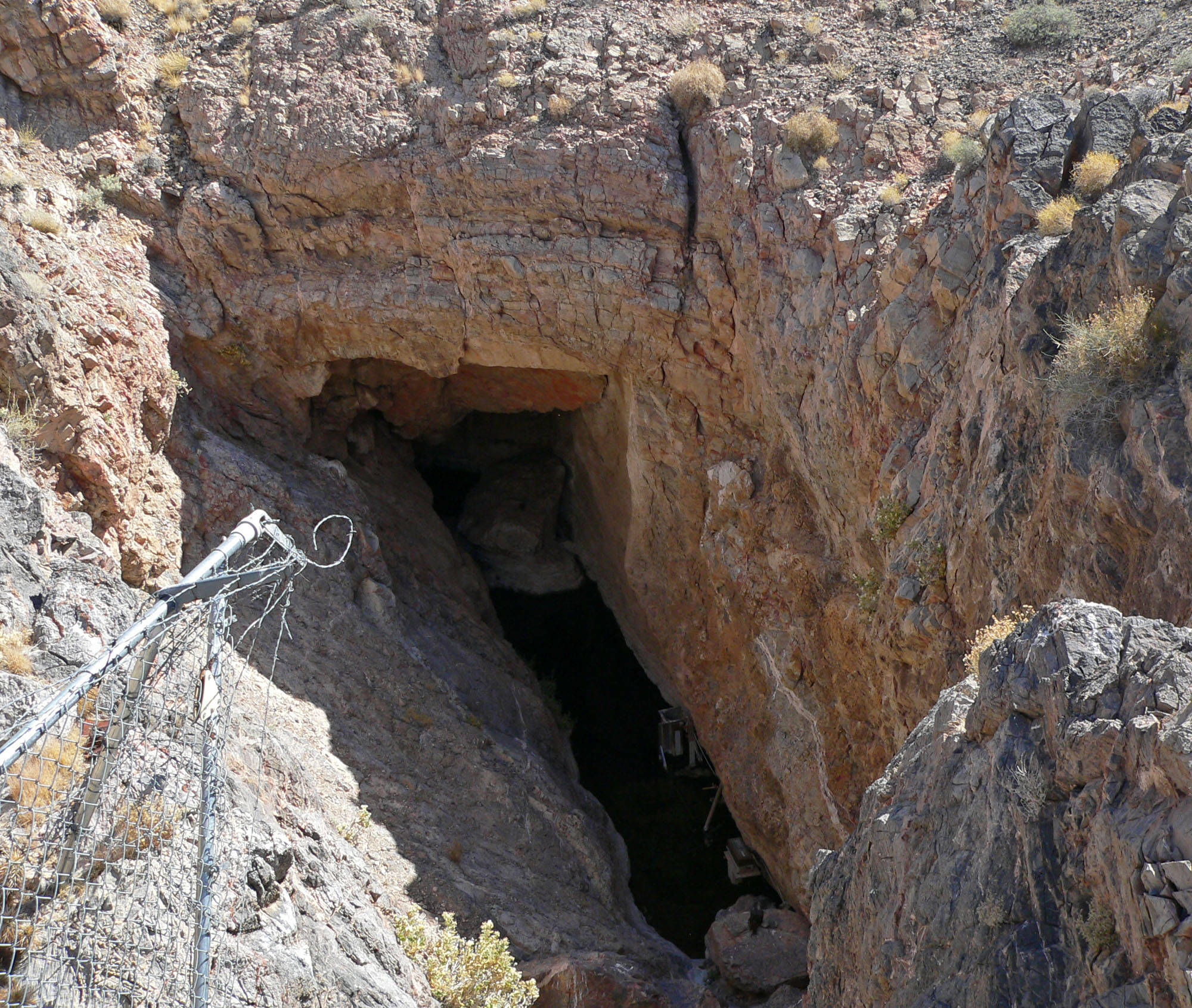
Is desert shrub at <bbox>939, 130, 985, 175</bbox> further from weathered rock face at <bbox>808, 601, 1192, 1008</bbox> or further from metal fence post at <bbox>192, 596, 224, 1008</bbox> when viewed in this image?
metal fence post at <bbox>192, 596, 224, 1008</bbox>

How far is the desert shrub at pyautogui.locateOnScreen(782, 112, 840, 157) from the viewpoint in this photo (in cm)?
1125

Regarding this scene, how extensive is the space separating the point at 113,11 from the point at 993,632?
13915 mm

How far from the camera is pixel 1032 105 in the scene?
29.5 ft

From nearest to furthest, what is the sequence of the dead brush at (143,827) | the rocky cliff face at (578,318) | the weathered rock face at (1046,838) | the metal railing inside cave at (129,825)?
the weathered rock face at (1046,838), the metal railing inside cave at (129,825), the dead brush at (143,827), the rocky cliff face at (578,318)

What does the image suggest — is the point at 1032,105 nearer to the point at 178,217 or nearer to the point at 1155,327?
the point at 1155,327

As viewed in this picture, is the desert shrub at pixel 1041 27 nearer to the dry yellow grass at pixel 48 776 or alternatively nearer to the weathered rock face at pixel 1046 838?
the weathered rock face at pixel 1046 838

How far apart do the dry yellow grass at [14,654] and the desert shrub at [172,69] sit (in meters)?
9.76

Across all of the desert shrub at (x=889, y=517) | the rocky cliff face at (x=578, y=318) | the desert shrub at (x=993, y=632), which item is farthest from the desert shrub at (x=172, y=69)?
the desert shrub at (x=993, y=632)

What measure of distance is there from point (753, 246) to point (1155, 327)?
5.62 m

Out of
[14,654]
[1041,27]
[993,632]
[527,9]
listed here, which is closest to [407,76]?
[527,9]

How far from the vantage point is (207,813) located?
5.11 meters

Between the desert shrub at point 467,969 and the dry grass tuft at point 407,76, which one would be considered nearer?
the desert shrub at point 467,969

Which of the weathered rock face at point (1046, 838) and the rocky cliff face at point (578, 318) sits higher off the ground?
the rocky cliff face at point (578, 318)

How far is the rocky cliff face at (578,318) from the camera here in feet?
30.8
